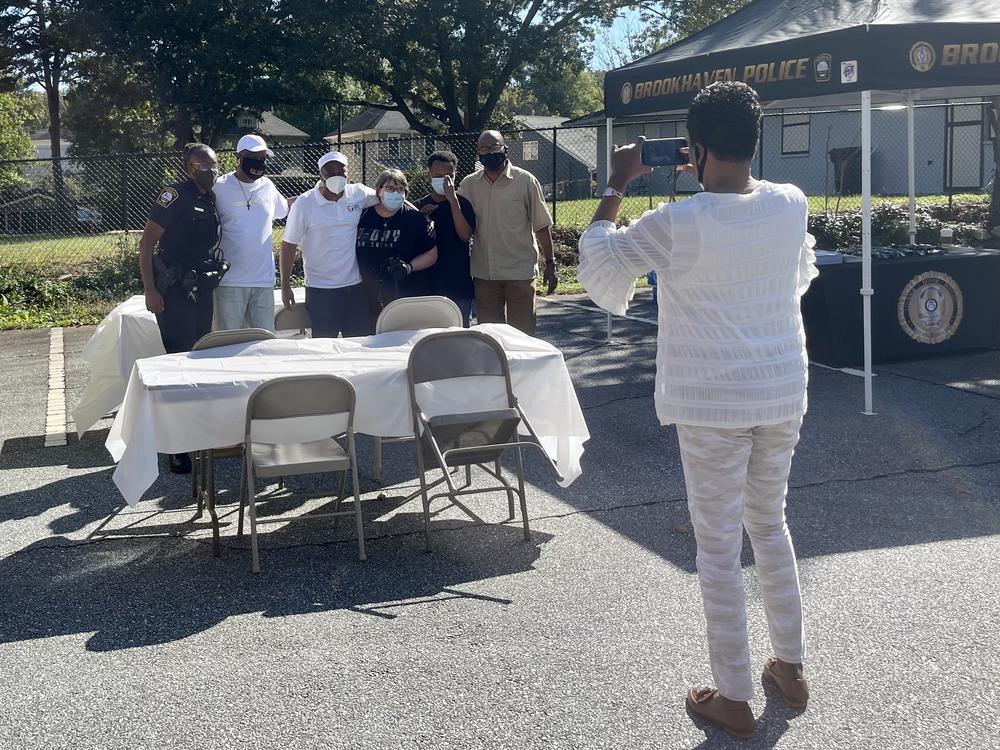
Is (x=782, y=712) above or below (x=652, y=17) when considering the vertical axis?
below

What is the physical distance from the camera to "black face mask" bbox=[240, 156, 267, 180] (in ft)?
23.4

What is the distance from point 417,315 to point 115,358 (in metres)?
2.17

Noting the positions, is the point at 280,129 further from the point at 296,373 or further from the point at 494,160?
the point at 296,373

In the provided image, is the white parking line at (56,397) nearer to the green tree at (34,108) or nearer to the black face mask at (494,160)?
the black face mask at (494,160)

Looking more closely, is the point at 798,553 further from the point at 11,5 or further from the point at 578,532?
→ the point at 11,5

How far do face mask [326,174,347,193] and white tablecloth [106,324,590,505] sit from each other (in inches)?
53.9

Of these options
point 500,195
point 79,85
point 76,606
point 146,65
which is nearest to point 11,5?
point 79,85

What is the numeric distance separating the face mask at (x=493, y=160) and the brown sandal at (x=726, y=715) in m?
5.06

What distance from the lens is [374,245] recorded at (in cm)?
766

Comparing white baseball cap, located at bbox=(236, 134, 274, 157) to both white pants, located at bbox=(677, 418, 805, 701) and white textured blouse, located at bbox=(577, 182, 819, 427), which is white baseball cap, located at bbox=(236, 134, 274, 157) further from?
white pants, located at bbox=(677, 418, 805, 701)

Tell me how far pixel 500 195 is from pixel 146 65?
24873mm

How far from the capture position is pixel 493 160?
806 cm

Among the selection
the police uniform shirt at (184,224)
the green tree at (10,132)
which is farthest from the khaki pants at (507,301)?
the green tree at (10,132)

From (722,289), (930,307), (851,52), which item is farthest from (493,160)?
(722,289)
